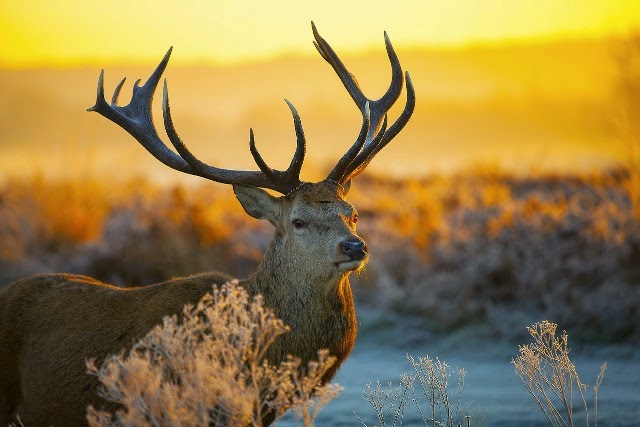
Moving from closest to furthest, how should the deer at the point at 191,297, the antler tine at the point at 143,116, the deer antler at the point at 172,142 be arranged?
the deer at the point at 191,297 < the deer antler at the point at 172,142 < the antler tine at the point at 143,116

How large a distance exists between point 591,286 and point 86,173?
8668 millimetres

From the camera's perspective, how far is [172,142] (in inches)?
277

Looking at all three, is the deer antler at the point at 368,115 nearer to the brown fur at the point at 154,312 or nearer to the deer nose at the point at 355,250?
the brown fur at the point at 154,312

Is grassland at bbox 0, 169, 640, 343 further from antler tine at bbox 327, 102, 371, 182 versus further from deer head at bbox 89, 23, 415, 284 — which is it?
antler tine at bbox 327, 102, 371, 182

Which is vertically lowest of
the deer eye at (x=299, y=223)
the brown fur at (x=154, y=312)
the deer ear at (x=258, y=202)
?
the brown fur at (x=154, y=312)

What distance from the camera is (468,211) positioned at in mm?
14648

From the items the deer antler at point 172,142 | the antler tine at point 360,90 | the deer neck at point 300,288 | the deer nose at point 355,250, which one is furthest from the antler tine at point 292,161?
the antler tine at point 360,90

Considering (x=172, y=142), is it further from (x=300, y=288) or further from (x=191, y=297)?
(x=300, y=288)

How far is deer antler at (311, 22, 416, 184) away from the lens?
7227 mm

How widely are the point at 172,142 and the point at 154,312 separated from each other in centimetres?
122

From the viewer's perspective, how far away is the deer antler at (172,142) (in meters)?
6.94

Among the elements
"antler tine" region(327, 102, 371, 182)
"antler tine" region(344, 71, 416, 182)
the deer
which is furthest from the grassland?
the deer

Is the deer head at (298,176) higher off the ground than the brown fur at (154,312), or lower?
higher

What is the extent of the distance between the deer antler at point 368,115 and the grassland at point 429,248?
4.68 meters
